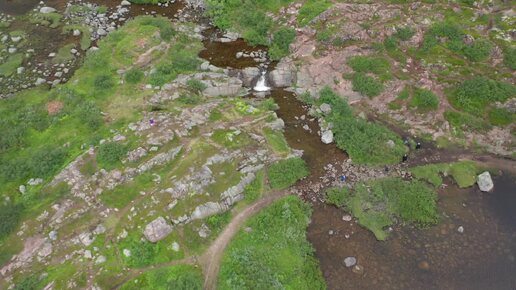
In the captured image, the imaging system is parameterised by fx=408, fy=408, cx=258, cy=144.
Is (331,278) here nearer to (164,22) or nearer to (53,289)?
(53,289)

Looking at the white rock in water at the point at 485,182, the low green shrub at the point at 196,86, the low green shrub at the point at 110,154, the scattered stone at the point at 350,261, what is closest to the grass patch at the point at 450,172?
the white rock in water at the point at 485,182

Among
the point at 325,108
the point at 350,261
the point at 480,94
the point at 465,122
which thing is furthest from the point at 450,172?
the point at 350,261

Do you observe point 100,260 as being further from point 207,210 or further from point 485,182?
point 485,182

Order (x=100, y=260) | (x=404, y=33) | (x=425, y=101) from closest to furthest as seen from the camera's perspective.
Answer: (x=100, y=260)
(x=425, y=101)
(x=404, y=33)

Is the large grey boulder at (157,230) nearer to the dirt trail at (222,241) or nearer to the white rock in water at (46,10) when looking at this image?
the dirt trail at (222,241)

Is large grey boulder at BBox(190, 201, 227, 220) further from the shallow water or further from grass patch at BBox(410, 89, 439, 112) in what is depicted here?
grass patch at BBox(410, 89, 439, 112)

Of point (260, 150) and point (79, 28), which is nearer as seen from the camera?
point (260, 150)

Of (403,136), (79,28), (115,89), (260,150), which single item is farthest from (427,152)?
(79,28)
